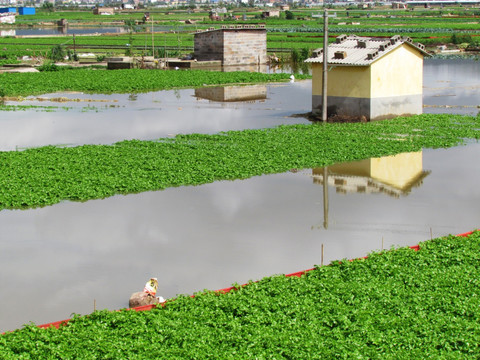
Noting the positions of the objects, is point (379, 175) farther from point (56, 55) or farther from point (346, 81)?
point (56, 55)

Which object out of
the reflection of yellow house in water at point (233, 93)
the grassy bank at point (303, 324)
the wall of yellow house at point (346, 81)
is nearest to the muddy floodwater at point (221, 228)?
the grassy bank at point (303, 324)

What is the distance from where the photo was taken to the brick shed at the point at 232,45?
63.7m

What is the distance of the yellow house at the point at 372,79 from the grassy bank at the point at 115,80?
16.0 m

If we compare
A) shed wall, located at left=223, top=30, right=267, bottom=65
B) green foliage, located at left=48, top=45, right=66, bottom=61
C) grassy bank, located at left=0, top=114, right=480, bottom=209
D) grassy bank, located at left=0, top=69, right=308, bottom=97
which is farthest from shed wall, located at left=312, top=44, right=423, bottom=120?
green foliage, located at left=48, top=45, right=66, bottom=61

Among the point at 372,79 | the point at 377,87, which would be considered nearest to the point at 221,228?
the point at 372,79

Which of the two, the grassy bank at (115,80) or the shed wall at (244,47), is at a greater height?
the shed wall at (244,47)

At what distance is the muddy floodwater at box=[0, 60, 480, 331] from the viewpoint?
47.5ft

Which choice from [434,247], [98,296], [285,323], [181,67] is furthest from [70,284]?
[181,67]

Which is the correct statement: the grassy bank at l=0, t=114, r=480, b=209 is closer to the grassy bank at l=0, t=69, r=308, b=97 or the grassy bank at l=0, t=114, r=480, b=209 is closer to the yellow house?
the yellow house

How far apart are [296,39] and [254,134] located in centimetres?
6444

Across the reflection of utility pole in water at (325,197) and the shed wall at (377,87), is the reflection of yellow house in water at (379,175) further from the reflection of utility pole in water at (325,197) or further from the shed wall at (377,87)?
the shed wall at (377,87)

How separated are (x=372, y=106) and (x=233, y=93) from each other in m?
14.6

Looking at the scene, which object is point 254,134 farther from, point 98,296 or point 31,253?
point 98,296

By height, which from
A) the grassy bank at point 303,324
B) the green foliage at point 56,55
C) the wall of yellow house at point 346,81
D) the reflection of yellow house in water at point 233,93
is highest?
the green foliage at point 56,55
